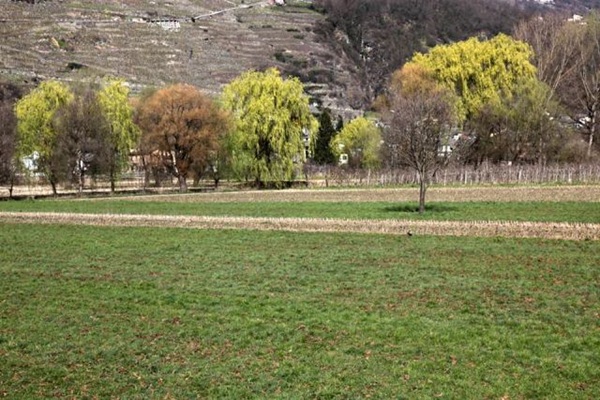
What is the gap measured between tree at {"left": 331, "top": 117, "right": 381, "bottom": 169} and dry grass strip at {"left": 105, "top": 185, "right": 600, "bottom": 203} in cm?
2696

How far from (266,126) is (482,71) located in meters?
26.1

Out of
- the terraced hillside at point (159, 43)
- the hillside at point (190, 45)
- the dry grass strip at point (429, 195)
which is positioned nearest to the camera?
the dry grass strip at point (429, 195)

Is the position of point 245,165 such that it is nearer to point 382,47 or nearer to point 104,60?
point 104,60

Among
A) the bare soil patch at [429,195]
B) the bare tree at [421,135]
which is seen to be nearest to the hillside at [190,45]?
the bare soil patch at [429,195]

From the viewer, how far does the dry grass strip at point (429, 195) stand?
39.5 metres

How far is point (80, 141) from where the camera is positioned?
5684 centimetres

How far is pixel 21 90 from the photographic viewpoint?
104750mm

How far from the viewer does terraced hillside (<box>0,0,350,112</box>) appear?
124562 millimetres

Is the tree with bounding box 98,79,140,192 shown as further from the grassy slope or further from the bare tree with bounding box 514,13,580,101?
the bare tree with bounding box 514,13,580,101

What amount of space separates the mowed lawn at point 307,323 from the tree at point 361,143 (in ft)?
183

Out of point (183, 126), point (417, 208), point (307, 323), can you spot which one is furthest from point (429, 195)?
point (307, 323)

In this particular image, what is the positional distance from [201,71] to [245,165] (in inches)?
3151

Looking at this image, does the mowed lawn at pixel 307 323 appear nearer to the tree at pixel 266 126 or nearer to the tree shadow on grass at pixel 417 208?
the tree shadow on grass at pixel 417 208

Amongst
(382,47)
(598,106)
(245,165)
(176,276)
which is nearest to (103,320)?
(176,276)
